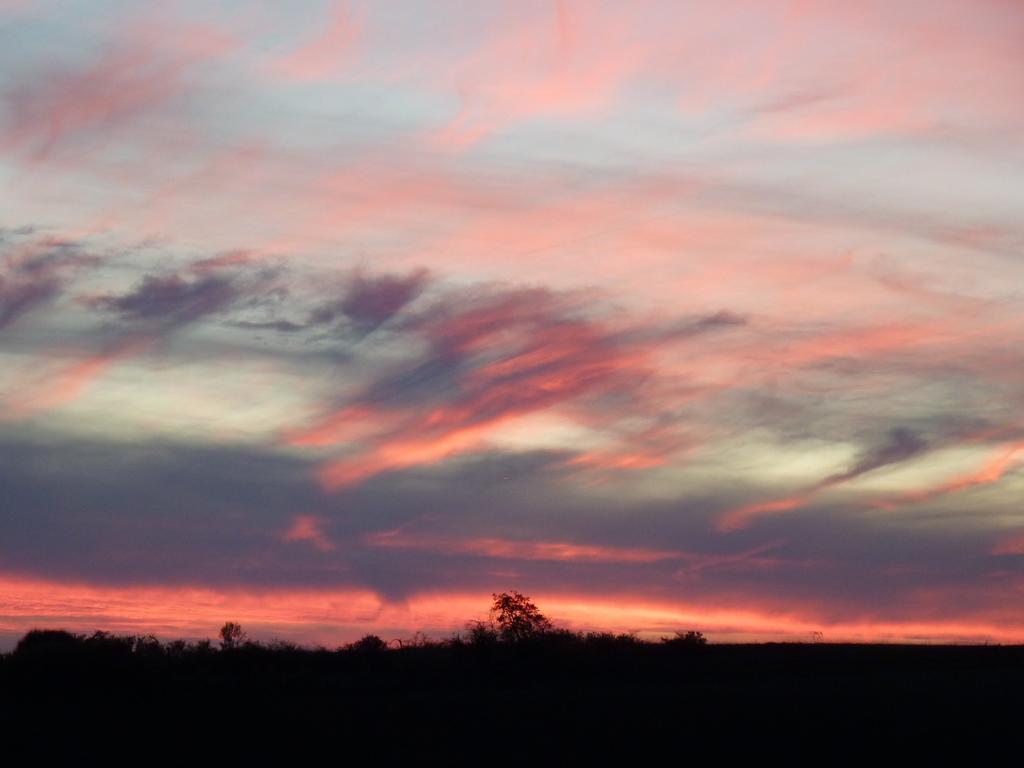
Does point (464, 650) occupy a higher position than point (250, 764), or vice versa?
point (464, 650)

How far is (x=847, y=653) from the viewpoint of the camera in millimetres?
42750

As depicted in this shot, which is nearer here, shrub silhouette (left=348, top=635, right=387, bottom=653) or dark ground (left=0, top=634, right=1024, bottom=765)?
dark ground (left=0, top=634, right=1024, bottom=765)

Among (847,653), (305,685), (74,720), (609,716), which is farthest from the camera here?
(847,653)

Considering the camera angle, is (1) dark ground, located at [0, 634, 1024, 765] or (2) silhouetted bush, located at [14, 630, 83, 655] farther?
(2) silhouetted bush, located at [14, 630, 83, 655]

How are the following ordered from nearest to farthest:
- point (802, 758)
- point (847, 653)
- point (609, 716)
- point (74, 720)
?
point (802, 758), point (609, 716), point (74, 720), point (847, 653)

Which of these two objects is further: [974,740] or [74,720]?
[74,720]

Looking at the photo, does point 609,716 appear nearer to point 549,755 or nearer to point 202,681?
point 549,755

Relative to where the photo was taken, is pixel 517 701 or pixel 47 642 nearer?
pixel 517 701

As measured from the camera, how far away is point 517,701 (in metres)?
34.8

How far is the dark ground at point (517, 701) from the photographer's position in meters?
29.1

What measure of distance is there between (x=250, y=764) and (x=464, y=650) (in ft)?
52.6

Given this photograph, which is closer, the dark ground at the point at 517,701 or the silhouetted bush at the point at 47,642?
the dark ground at the point at 517,701

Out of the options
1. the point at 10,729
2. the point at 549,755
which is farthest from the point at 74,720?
the point at 549,755

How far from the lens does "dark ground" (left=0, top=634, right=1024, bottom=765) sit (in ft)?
95.5
